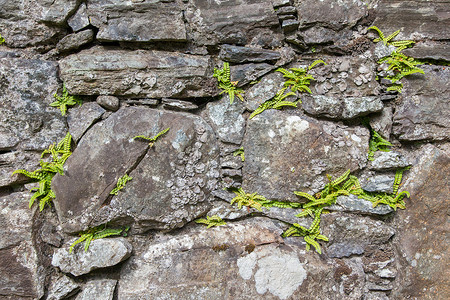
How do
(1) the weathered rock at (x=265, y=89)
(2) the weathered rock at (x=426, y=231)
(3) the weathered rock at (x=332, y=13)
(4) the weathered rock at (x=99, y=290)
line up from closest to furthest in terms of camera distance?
(4) the weathered rock at (x=99, y=290)
(2) the weathered rock at (x=426, y=231)
(3) the weathered rock at (x=332, y=13)
(1) the weathered rock at (x=265, y=89)

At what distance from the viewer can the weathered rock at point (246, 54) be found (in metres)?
3.32

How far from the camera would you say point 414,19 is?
10.6 feet

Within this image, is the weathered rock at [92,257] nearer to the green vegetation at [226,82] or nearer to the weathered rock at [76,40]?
the green vegetation at [226,82]

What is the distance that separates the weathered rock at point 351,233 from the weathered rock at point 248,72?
1.78 metres

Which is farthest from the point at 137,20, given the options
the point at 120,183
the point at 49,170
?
the point at 49,170

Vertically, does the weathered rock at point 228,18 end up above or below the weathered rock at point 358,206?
above

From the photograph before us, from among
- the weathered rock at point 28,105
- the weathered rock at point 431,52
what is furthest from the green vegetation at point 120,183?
the weathered rock at point 431,52

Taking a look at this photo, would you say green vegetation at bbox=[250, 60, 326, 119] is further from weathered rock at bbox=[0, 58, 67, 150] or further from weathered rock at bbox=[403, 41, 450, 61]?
weathered rock at bbox=[0, 58, 67, 150]

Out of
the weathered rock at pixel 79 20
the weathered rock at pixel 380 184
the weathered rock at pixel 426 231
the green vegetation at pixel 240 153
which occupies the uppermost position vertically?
the weathered rock at pixel 79 20

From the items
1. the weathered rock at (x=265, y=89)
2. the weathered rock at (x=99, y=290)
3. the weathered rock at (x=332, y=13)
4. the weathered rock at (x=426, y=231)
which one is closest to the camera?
the weathered rock at (x=99, y=290)

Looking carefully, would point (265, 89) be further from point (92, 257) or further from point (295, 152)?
point (92, 257)

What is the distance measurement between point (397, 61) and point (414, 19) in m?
0.53

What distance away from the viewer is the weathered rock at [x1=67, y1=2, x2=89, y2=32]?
3.17 metres

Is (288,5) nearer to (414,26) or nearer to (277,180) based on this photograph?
(414,26)
